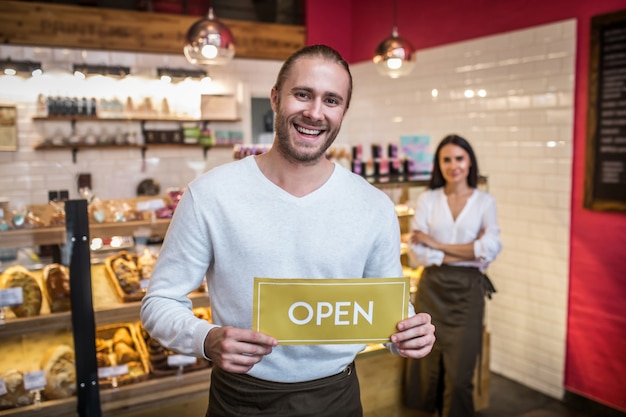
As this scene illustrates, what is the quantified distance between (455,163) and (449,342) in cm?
108

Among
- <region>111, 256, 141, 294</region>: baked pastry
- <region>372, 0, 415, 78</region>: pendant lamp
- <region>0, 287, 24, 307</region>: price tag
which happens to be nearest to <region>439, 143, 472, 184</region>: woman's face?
<region>372, 0, 415, 78</region>: pendant lamp

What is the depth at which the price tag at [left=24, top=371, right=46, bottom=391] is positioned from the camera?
8.68 ft

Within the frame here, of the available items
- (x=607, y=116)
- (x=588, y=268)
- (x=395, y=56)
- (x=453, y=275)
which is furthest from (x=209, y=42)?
(x=588, y=268)

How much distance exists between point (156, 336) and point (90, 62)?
5142 mm

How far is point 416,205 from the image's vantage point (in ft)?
12.2

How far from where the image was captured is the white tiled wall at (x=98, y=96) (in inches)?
226

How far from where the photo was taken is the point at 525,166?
4.55 m

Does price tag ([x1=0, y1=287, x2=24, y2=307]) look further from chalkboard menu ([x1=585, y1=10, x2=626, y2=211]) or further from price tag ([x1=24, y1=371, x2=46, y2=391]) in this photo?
chalkboard menu ([x1=585, y1=10, x2=626, y2=211])

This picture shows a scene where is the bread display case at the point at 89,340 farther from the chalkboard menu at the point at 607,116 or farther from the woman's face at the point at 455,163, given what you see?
the chalkboard menu at the point at 607,116

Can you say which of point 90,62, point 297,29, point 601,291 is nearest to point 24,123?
point 90,62

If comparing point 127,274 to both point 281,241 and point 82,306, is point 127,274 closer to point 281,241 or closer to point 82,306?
point 82,306

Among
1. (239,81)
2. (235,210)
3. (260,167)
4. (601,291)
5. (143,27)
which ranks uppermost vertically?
(143,27)

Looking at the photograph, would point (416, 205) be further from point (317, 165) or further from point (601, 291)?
point (317, 165)

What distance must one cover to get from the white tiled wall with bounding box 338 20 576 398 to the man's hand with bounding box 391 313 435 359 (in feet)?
10.4
